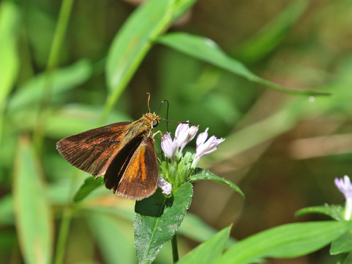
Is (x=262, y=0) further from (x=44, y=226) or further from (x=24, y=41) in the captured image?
(x=44, y=226)

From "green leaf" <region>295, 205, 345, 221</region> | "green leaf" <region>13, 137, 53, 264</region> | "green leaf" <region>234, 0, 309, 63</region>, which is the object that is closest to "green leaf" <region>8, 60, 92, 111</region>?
"green leaf" <region>13, 137, 53, 264</region>

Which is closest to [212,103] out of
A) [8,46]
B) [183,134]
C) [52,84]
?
[52,84]

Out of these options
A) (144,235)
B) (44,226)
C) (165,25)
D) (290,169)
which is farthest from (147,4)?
(290,169)

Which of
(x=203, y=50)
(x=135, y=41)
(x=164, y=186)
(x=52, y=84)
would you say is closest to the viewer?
(x=164, y=186)

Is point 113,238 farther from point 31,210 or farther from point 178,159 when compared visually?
point 178,159

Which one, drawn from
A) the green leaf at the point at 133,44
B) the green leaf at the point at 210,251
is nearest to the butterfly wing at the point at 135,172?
the green leaf at the point at 210,251

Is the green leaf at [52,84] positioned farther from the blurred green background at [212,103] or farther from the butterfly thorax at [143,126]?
the butterfly thorax at [143,126]

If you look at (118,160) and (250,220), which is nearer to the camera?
(118,160)
